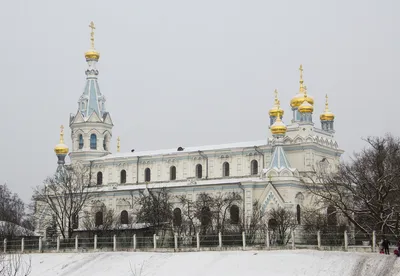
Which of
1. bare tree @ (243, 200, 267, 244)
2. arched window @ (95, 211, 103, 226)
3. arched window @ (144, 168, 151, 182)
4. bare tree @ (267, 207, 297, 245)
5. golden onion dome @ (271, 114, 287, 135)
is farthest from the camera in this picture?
arched window @ (144, 168, 151, 182)

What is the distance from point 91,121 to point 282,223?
26724mm

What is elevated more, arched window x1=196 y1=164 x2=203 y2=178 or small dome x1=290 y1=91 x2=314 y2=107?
small dome x1=290 y1=91 x2=314 y2=107

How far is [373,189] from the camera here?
44125mm

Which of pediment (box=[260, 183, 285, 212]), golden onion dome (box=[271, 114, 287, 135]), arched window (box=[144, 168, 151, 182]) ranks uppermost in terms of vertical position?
golden onion dome (box=[271, 114, 287, 135])

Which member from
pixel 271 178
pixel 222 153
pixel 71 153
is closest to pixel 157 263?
pixel 271 178

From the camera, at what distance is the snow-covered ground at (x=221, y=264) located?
110 ft

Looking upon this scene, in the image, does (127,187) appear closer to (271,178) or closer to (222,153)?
(222,153)

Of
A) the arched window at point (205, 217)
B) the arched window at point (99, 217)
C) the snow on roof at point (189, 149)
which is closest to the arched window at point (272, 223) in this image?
the arched window at point (205, 217)

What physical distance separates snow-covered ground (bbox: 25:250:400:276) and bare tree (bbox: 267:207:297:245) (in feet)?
23.3

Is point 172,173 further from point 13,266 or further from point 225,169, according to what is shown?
point 13,266

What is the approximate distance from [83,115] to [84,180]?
598 centimetres

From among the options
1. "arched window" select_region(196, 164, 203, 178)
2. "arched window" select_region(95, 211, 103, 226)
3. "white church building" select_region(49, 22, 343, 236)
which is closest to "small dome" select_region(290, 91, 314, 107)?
"white church building" select_region(49, 22, 343, 236)

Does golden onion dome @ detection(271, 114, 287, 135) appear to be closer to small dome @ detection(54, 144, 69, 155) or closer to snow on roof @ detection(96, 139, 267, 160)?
snow on roof @ detection(96, 139, 267, 160)

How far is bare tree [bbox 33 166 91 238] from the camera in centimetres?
6209
